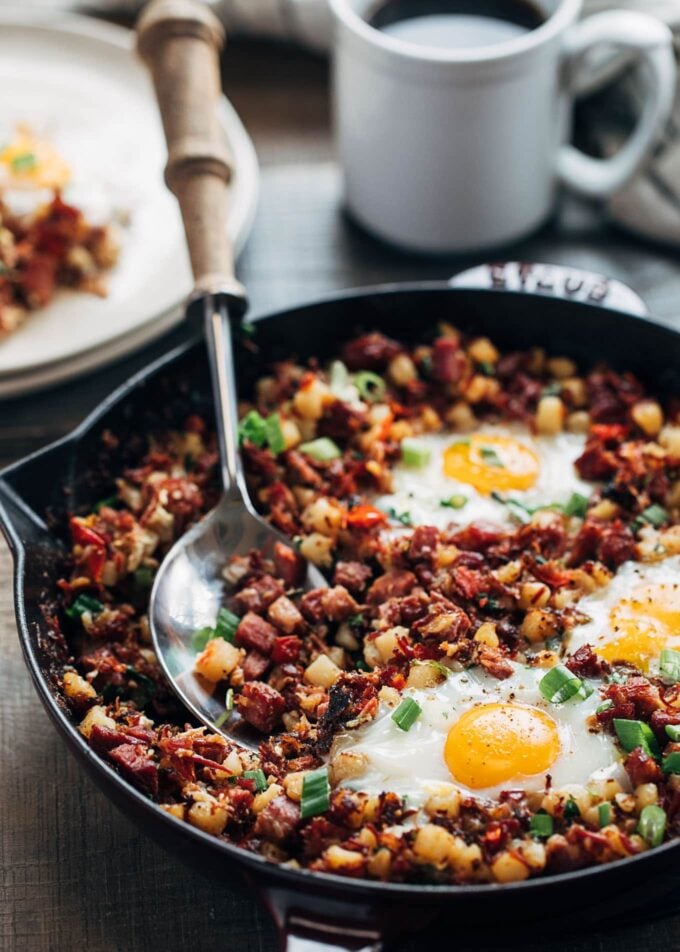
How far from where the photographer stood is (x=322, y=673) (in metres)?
Answer: 2.74

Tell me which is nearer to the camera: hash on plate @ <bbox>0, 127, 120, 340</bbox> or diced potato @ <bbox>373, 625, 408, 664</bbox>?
diced potato @ <bbox>373, 625, 408, 664</bbox>

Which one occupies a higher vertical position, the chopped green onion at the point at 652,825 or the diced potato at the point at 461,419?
the chopped green onion at the point at 652,825

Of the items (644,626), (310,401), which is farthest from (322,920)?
(310,401)

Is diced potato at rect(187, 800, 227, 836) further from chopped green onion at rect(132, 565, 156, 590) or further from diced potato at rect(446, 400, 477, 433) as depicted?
diced potato at rect(446, 400, 477, 433)

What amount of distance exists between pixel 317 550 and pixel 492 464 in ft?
1.82

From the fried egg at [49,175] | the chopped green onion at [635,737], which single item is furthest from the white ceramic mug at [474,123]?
the chopped green onion at [635,737]

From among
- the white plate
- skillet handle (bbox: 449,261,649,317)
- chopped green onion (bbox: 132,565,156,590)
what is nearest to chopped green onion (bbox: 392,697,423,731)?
chopped green onion (bbox: 132,565,156,590)

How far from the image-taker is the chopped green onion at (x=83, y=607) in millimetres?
2891

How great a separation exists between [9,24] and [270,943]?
3.65m

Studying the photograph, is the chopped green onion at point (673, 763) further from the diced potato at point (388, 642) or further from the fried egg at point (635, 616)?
the diced potato at point (388, 642)

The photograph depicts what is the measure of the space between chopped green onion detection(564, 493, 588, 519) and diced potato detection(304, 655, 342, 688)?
30.7 inches

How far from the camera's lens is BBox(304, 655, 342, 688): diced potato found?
2.74 meters

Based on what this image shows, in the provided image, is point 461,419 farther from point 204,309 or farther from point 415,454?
point 204,309

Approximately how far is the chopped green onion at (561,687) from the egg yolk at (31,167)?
2441mm
